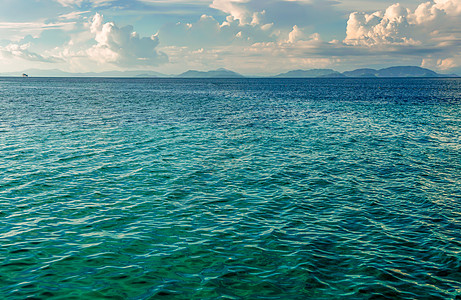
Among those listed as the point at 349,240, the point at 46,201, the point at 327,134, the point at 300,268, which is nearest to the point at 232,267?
the point at 300,268

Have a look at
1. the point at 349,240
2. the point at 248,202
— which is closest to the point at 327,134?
the point at 248,202

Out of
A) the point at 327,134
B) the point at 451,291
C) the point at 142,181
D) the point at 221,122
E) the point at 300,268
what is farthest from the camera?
the point at 221,122

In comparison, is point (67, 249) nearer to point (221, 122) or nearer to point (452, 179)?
point (452, 179)

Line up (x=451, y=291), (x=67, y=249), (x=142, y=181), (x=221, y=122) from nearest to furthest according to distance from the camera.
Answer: (x=451, y=291) < (x=67, y=249) < (x=142, y=181) < (x=221, y=122)

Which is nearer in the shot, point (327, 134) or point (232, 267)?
point (232, 267)

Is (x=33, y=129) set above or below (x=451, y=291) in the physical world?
above

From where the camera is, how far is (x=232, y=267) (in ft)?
38.5

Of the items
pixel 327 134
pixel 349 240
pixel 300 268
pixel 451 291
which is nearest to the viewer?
pixel 451 291

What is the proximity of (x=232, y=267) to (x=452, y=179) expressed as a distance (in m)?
17.8

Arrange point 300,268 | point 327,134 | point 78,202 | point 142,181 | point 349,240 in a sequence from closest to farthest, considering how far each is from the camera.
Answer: point 300,268
point 349,240
point 78,202
point 142,181
point 327,134

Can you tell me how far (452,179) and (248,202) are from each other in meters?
14.0

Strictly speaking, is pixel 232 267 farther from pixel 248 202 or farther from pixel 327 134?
pixel 327 134

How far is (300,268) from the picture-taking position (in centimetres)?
1168

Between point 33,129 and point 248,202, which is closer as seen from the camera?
point 248,202
